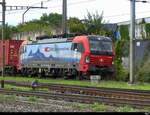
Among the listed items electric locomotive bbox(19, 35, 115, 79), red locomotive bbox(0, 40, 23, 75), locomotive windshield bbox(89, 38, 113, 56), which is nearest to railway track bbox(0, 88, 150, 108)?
electric locomotive bbox(19, 35, 115, 79)

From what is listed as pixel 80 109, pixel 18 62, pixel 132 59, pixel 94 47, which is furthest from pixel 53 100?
pixel 18 62

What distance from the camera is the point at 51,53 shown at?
110 ft

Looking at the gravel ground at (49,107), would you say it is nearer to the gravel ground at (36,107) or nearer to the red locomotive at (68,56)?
the gravel ground at (36,107)

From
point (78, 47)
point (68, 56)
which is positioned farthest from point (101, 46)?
point (68, 56)

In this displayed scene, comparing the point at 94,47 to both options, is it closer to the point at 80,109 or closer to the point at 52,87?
the point at 52,87

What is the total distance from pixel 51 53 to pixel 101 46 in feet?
15.9

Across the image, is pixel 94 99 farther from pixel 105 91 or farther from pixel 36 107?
pixel 105 91

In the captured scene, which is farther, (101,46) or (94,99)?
(101,46)

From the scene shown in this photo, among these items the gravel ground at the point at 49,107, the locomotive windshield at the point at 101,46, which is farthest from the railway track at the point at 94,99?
the locomotive windshield at the point at 101,46

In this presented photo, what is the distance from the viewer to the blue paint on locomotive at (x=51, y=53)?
31044 millimetres

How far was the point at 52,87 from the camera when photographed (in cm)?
2352

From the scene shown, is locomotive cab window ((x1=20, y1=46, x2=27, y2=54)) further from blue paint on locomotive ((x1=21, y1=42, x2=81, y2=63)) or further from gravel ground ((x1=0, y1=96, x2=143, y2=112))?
gravel ground ((x1=0, y1=96, x2=143, y2=112))

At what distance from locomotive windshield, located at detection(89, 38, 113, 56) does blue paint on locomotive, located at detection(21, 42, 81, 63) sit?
3.84 ft

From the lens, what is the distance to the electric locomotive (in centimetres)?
2978
